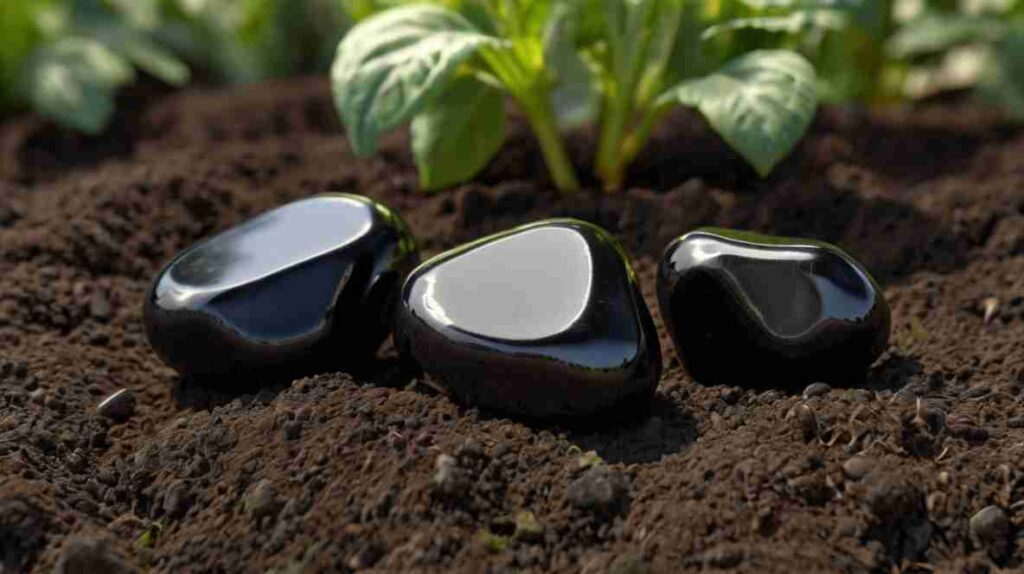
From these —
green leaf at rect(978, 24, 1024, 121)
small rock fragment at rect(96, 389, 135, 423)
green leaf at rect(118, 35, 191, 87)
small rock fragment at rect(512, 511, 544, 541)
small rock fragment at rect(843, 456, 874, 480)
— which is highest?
small rock fragment at rect(512, 511, 544, 541)

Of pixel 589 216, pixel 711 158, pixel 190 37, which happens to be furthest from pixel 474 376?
pixel 190 37

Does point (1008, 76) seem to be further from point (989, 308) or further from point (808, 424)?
point (808, 424)

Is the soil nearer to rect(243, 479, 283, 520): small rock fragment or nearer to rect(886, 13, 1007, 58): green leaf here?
rect(243, 479, 283, 520): small rock fragment

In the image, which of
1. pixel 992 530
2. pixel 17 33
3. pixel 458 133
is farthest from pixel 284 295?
pixel 17 33

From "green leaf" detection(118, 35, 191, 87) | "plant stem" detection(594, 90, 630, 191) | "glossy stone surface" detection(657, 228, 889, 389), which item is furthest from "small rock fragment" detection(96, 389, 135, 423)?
"green leaf" detection(118, 35, 191, 87)

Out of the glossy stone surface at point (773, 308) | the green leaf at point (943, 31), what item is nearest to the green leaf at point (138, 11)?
the green leaf at point (943, 31)

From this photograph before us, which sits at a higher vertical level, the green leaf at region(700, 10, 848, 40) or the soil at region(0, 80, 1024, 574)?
the green leaf at region(700, 10, 848, 40)

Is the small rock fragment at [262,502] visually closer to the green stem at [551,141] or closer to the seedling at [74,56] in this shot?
the green stem at [551,141]

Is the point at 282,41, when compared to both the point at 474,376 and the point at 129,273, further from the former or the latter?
the point at 474,376
